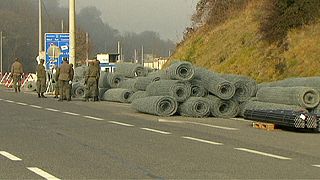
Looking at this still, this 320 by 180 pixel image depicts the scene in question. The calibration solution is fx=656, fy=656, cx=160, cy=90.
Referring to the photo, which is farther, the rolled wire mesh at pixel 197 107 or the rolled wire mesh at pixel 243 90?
the rolled wire mesh at pixel 243 90

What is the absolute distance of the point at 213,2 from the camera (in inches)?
1657

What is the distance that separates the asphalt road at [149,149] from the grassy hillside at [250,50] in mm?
9301

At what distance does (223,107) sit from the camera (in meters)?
20.5

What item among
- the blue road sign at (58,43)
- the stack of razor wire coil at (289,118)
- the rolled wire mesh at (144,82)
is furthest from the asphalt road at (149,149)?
the blue road sign at (58,43)

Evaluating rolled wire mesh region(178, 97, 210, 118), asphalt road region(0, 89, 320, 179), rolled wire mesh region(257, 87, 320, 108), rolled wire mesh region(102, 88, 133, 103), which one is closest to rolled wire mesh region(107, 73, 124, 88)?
rolled wire mesh region(102, 88, 133, 103)

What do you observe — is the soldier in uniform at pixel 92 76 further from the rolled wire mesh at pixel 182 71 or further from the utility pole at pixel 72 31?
the rolled wire mesh at pixel 182 71

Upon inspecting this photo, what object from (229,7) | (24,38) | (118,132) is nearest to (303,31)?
(229,7)

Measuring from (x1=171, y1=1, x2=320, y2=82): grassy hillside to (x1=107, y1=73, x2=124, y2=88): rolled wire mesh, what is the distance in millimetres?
5727

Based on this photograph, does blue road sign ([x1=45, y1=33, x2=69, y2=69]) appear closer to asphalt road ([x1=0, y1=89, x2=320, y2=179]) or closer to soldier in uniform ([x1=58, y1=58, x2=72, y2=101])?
soldier in uniform ([x1=58, y1=58, x2=72, y2=101])

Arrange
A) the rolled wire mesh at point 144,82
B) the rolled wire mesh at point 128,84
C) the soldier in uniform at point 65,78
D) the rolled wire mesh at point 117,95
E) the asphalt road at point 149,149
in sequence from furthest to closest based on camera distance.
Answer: the soldier in uniform at point 65,78 < the rolled wire mesh at point 117,95 < the rolled wire mesh at point 128,84 < the rolled wire mesh at point 144,82 < the asphalt road at point 149,149

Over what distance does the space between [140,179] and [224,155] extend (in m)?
2.86

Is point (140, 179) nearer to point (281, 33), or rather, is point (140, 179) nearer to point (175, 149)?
point (175, 149)

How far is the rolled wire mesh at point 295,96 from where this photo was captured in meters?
17.8

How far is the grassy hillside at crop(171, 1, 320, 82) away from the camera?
90.3ft
